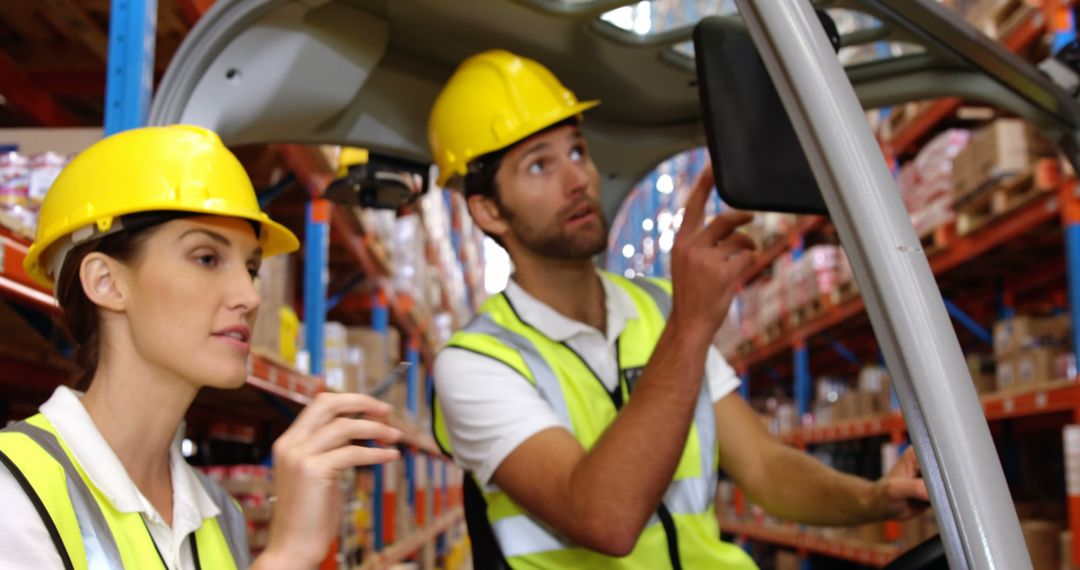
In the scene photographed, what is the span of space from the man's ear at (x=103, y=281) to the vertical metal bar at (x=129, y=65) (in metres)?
0.67

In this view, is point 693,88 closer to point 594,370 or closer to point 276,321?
point 594,370

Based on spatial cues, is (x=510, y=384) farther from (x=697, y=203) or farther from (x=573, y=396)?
(x=697, y=203)

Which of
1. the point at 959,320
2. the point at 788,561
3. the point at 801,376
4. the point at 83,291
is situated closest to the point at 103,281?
the point at 83,291

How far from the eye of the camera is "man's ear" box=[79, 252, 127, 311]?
4.66 feet

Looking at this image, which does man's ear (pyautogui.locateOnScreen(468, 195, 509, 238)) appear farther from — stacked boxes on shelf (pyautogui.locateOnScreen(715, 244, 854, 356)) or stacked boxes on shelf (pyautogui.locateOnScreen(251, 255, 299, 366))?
stacked boxes on shelf (pyautogui.locateOnScreen(715, 244, 854, 356))

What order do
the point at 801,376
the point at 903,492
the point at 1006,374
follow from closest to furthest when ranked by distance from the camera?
1. the point at 903,492
2. the point at 1006,374
3. the point at 801,376

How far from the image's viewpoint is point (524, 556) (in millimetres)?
2000

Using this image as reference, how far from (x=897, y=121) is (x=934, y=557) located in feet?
15.2

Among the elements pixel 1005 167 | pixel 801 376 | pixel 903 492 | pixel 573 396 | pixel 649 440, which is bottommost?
pixel 903 492

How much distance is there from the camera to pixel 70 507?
1.22 m

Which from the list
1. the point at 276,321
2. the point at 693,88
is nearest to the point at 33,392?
the point at 276,321

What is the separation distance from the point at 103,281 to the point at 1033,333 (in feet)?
12.8

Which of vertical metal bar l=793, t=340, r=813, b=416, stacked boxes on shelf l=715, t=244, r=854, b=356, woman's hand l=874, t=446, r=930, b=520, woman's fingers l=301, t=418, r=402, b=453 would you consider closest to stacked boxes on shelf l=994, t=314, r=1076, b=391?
stacked boxes on shelf l=715, t=244, r=854, b=356

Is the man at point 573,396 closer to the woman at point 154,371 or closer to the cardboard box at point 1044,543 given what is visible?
the woman at point 154,371
